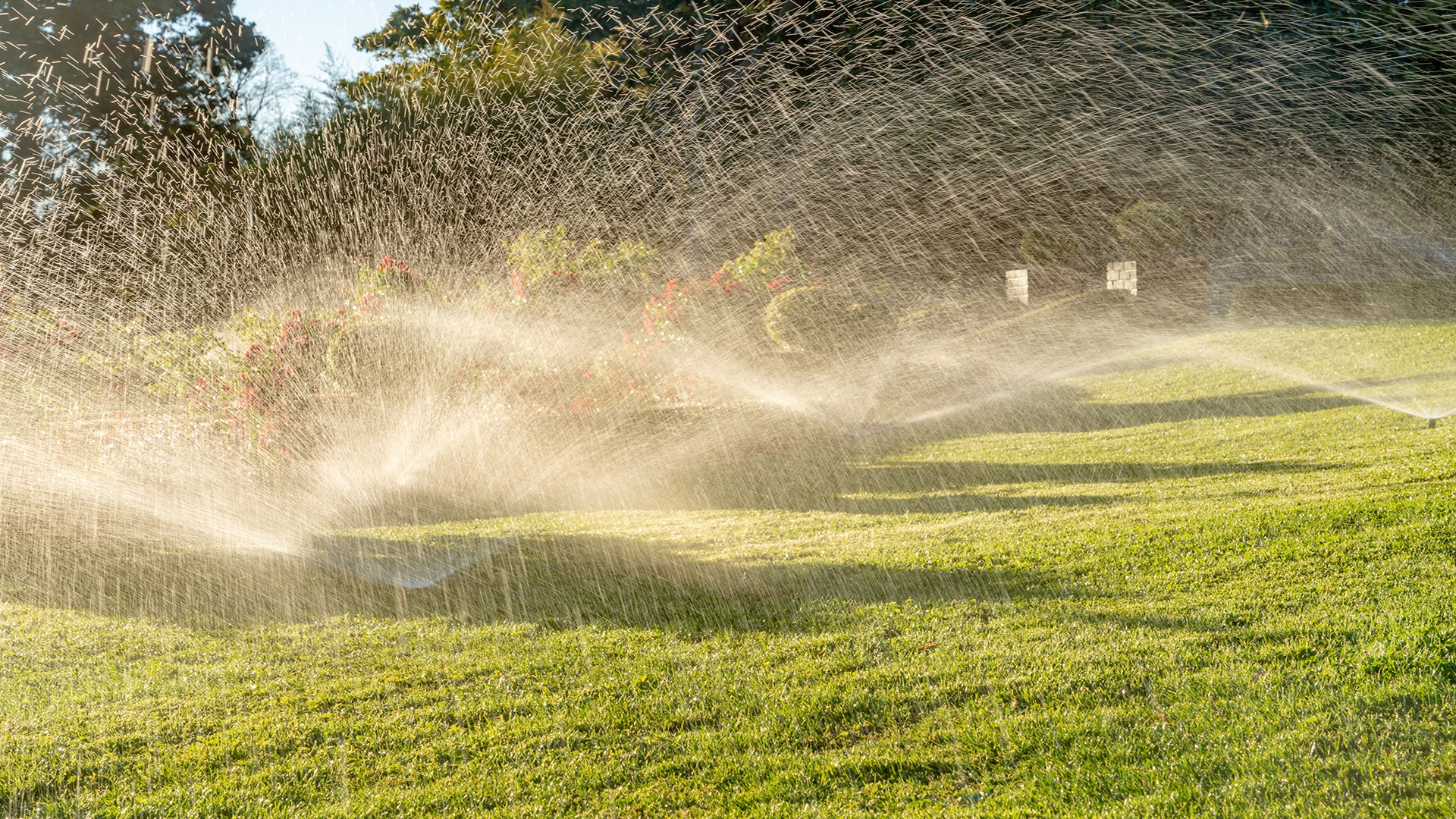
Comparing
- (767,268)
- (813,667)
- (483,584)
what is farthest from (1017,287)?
(813,667)

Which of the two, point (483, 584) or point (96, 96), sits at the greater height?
point (96, 96)

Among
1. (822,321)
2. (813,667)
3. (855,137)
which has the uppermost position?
(855,137)

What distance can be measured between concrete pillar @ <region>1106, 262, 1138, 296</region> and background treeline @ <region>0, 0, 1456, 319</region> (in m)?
2.53

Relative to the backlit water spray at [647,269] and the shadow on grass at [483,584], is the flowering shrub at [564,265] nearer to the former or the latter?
the backlit water spray at [647,269]

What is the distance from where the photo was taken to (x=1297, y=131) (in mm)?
27562

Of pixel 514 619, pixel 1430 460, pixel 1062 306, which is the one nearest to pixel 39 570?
pixel 514 619

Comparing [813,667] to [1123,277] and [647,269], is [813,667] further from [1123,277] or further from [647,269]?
[1123,277]

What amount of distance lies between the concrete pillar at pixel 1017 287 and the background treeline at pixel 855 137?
1876mm

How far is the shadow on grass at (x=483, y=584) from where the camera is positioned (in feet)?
22.4

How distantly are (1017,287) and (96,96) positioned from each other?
2901 centimetres

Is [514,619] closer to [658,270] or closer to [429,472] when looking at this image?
[429,472]

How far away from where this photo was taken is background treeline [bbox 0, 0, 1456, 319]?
25688 mm

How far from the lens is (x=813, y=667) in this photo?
550cm

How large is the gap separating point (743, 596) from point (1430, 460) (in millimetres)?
6014
